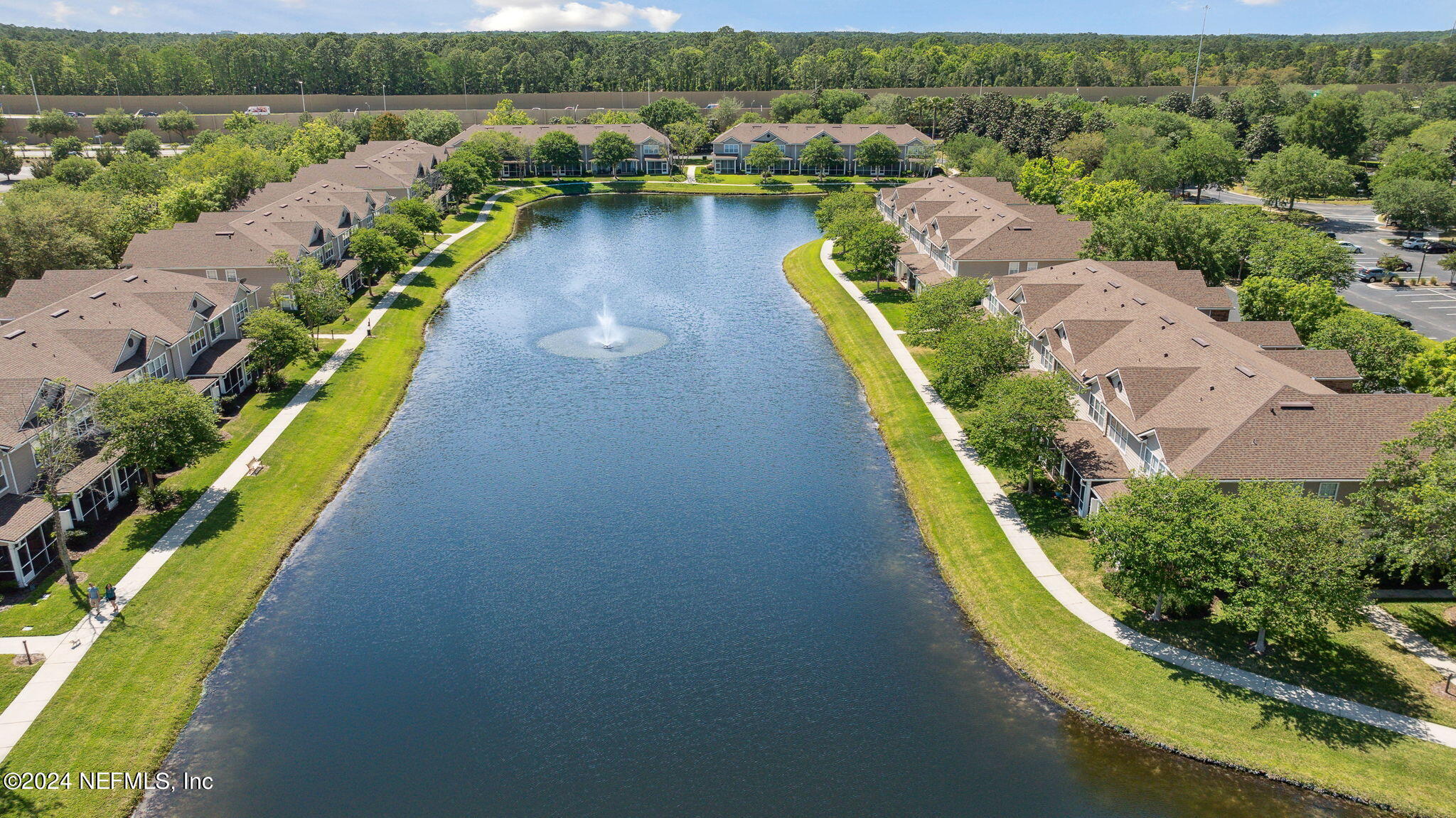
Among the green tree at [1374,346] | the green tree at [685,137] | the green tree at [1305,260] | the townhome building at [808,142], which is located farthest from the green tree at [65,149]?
the green tree at [1374,346]

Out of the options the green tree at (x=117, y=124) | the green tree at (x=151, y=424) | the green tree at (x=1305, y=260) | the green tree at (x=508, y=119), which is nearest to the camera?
the green tree at (x=151, y=424)

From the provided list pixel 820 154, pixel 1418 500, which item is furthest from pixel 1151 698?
pixel 820 154

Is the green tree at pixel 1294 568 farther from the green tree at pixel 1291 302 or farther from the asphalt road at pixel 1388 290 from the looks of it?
the asphalt road at pixel 1388 290

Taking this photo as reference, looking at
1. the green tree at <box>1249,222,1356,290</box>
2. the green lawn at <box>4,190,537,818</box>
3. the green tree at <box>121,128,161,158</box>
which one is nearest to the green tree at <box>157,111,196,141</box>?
the green tree at <box>121,128,161,158</box>

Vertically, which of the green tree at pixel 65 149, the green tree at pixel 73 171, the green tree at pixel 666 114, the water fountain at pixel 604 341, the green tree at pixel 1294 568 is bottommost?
the water fountain at pixel 604 341

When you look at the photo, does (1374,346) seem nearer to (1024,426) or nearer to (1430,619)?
(1430,619)

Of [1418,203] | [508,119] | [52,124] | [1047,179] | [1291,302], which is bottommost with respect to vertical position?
[1291,302]

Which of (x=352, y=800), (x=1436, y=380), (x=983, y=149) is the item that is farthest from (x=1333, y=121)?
(x=352, y=800)

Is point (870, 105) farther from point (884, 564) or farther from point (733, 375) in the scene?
point (884, 564)
